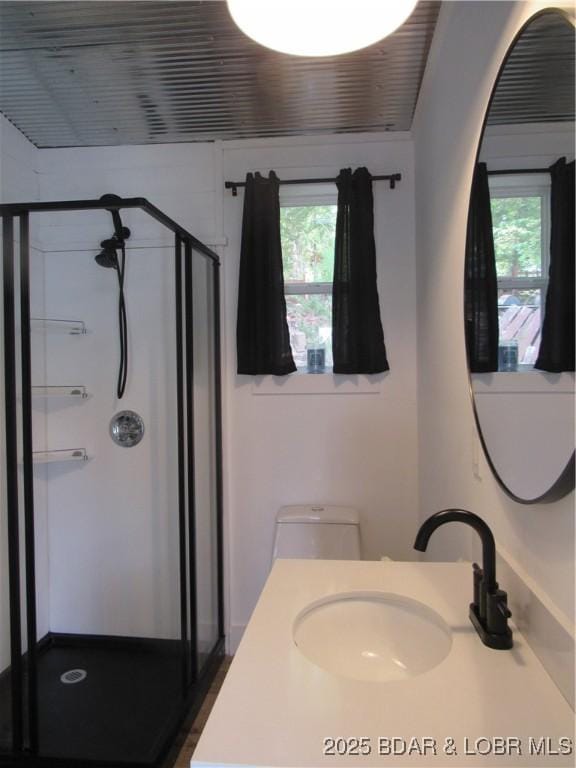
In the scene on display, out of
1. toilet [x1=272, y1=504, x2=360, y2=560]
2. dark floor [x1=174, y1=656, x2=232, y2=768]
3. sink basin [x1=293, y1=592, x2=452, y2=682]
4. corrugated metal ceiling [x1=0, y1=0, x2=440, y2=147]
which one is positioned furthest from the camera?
toilet [x1=272, y1=504, x2=360, y2=560]

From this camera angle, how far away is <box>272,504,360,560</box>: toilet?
1.96 m

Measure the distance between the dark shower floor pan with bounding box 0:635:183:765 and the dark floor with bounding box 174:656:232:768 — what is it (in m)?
0.10

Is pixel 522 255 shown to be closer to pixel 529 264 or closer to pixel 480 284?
pixel 529 264

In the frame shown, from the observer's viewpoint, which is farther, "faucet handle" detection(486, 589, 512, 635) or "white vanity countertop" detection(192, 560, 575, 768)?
"faucet handle" detection(486, 589, 512, 635)

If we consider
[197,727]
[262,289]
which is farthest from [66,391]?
[197,727]

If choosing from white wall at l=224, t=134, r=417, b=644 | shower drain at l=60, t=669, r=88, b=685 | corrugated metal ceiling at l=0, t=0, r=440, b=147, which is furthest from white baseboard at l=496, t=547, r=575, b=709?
shower drain at l=60, t=669, r=88, b=685

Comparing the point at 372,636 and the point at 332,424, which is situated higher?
the point at 332,424

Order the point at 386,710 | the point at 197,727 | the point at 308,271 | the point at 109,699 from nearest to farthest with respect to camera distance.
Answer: the point at 386,710 < the point at 197,727 < the point at 109,699 < the point at 308,271

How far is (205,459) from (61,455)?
0.75 meters

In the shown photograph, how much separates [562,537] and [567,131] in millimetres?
700

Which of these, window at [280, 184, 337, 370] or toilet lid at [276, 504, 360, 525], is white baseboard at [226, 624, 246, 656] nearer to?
toilet lid at [276, 504, 360, 525]

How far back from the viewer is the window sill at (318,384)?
2.14 metres

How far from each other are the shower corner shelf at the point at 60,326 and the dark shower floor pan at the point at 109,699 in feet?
5.48

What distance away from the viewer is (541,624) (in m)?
0.78
